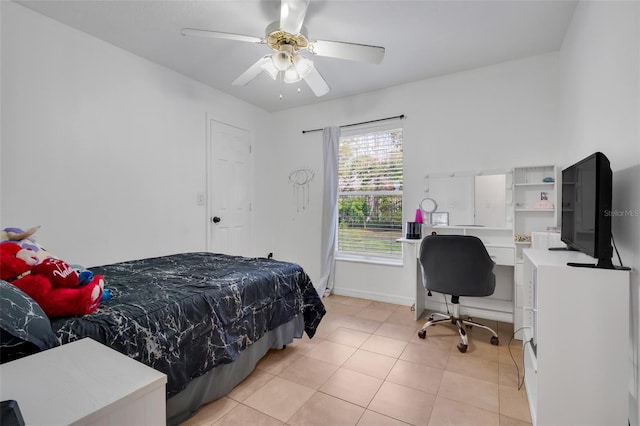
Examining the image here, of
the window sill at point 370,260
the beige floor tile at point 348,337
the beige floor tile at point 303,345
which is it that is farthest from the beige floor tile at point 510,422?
the window sill at point 370,260

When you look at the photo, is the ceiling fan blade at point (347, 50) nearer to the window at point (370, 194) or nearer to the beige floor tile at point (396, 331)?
the window at point (370, 194)

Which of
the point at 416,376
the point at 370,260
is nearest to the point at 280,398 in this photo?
the point at 416,376

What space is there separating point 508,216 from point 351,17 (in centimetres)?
227

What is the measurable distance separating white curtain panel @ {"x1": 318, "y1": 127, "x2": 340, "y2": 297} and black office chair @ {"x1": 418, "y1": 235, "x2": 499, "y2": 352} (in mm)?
1530

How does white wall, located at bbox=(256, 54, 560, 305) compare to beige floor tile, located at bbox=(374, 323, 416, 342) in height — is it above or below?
above

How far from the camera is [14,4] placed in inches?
82.8

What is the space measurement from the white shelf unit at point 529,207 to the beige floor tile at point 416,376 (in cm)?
110

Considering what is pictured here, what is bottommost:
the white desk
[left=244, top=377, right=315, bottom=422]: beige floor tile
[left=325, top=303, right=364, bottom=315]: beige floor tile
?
[left=244, top=377, right=315, bottom=422]: beige floor tile

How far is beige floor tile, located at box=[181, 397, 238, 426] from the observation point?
5.25 ft

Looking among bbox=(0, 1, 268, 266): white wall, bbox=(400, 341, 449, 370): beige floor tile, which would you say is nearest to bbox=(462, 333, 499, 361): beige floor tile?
bbox=(400, 341, 449, 370): beige floor tile

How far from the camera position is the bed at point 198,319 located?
1346 millimetres

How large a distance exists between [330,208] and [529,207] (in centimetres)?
213

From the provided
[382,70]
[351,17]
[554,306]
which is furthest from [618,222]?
[382,70]

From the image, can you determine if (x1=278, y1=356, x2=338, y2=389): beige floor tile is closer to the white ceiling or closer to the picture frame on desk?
the picture frame on desk
